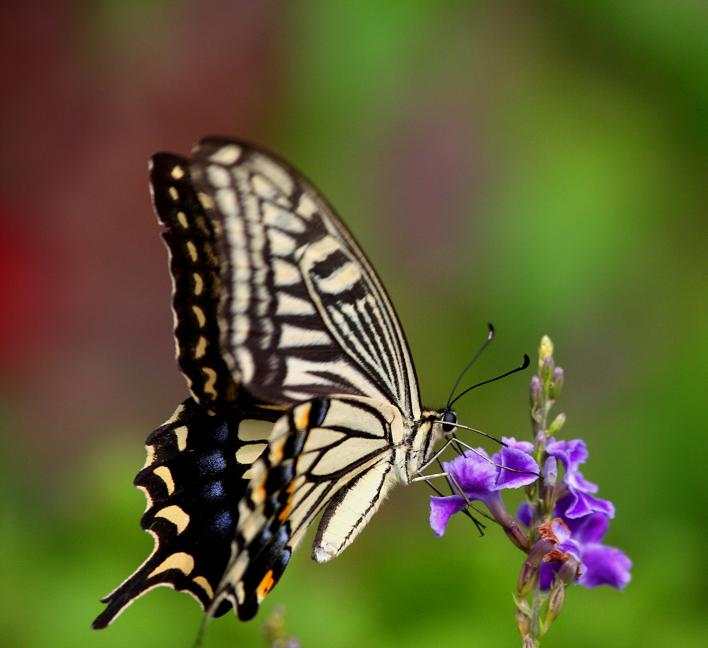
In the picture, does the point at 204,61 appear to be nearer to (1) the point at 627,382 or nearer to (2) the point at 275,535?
(1) the point at 627,382

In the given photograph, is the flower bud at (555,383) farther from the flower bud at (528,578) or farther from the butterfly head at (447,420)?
the butterfly head at (447,420)

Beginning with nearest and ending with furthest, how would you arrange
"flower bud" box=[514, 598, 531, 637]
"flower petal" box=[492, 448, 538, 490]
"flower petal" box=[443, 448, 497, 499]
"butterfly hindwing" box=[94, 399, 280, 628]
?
"flower bud" box=[514, 598, 531, 637] → "flower petal" box=[492, 448, 538, 490] → "flower petal" box=[443, 448, 497, 499] → "butterfly hindwing" box=[94, 399, 280, 628]

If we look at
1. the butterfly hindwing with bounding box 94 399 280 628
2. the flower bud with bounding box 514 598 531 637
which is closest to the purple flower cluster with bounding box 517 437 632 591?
the flower bud with bounding box 514 598 531 637

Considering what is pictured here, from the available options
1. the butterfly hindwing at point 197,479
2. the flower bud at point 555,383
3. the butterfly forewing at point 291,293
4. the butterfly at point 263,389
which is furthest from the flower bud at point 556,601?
the butterfly hindwing at point 197,479

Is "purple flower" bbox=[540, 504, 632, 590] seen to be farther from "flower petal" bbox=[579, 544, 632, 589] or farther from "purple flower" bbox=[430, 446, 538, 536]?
"purple flower" bbox=[430, 446, 538, 536]

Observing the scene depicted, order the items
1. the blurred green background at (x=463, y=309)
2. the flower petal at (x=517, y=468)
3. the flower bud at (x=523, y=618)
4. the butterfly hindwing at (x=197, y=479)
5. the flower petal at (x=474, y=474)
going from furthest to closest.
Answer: the blurred green background at (x=463, y=309)
the butterfly hindwing at (x=197, y=479)
the flower petal at (x=474, y=474)
the flower petal at (x=517, y=468)
the flower bud at (x=523, y=618)

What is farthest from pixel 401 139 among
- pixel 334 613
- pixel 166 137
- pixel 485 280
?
pixel 334 613
